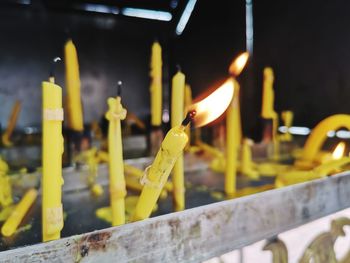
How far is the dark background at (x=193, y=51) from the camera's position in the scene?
0.99m

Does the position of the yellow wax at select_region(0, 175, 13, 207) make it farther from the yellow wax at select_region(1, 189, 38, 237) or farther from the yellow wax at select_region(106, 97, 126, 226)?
the yellow wax at select_region(106, 97, 126, 226)

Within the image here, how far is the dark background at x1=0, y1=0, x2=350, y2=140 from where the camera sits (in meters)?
0.99

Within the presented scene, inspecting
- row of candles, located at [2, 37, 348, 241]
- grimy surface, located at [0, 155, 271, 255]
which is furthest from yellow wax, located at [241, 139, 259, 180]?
row of candles, located at [2, 37, 348, 241]


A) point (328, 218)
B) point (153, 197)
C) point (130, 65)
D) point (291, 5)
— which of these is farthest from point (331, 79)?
point (130, 65)

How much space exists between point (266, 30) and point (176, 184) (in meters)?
0.93

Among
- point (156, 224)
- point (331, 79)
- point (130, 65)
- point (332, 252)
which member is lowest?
point (332, 252)

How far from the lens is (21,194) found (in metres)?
0.53

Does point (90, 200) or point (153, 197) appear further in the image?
point (90, 200)

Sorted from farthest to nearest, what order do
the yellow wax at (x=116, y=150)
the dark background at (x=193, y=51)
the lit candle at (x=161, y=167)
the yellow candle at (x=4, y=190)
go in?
the dark background at (x=193, y=51) < the yellow candle at (x=4, y=190) < the yellow wax at (x=116, y=150) < the lit candle at (x=161, y=167)

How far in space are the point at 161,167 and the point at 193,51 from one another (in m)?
1.19

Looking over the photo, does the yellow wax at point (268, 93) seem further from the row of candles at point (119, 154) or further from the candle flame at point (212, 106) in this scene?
the candle flame at point (212, 106)

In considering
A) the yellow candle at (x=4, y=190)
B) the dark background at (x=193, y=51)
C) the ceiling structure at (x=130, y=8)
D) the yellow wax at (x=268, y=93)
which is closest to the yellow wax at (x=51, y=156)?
the yellow candle at (x=4, y=190)

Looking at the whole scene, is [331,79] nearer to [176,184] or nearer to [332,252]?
[332,252]

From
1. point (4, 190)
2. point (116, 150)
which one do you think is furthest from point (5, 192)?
point (116, 150)
